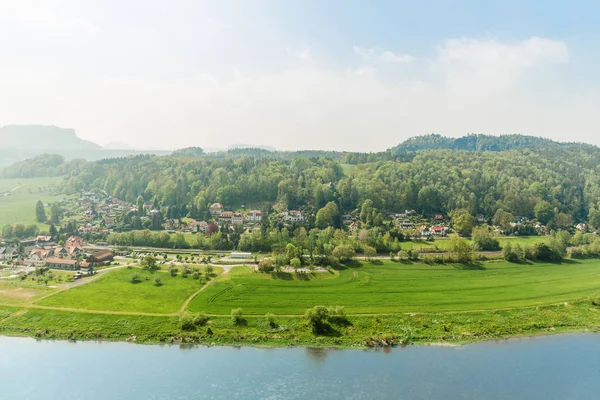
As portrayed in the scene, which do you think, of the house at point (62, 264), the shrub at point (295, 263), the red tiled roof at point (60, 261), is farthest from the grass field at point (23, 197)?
the shrub at point (295, 263)

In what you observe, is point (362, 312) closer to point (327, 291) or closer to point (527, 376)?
point (327, 291)

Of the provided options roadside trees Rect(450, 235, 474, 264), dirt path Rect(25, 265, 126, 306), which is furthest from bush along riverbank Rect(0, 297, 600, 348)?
roadside trees Rect(450, 235, 474, 264)

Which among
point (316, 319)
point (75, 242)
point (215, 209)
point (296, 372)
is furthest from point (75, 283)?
point (215, 209)

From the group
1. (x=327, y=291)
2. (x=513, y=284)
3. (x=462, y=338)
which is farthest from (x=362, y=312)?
(x=513, y=284)

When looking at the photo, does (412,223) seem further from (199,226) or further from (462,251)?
(199,226)

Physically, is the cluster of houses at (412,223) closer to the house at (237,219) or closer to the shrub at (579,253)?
the shrub at (579,253)

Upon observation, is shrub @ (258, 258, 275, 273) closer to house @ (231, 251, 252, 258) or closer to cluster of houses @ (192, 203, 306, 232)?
house @ (231, 251, 252, 258)
